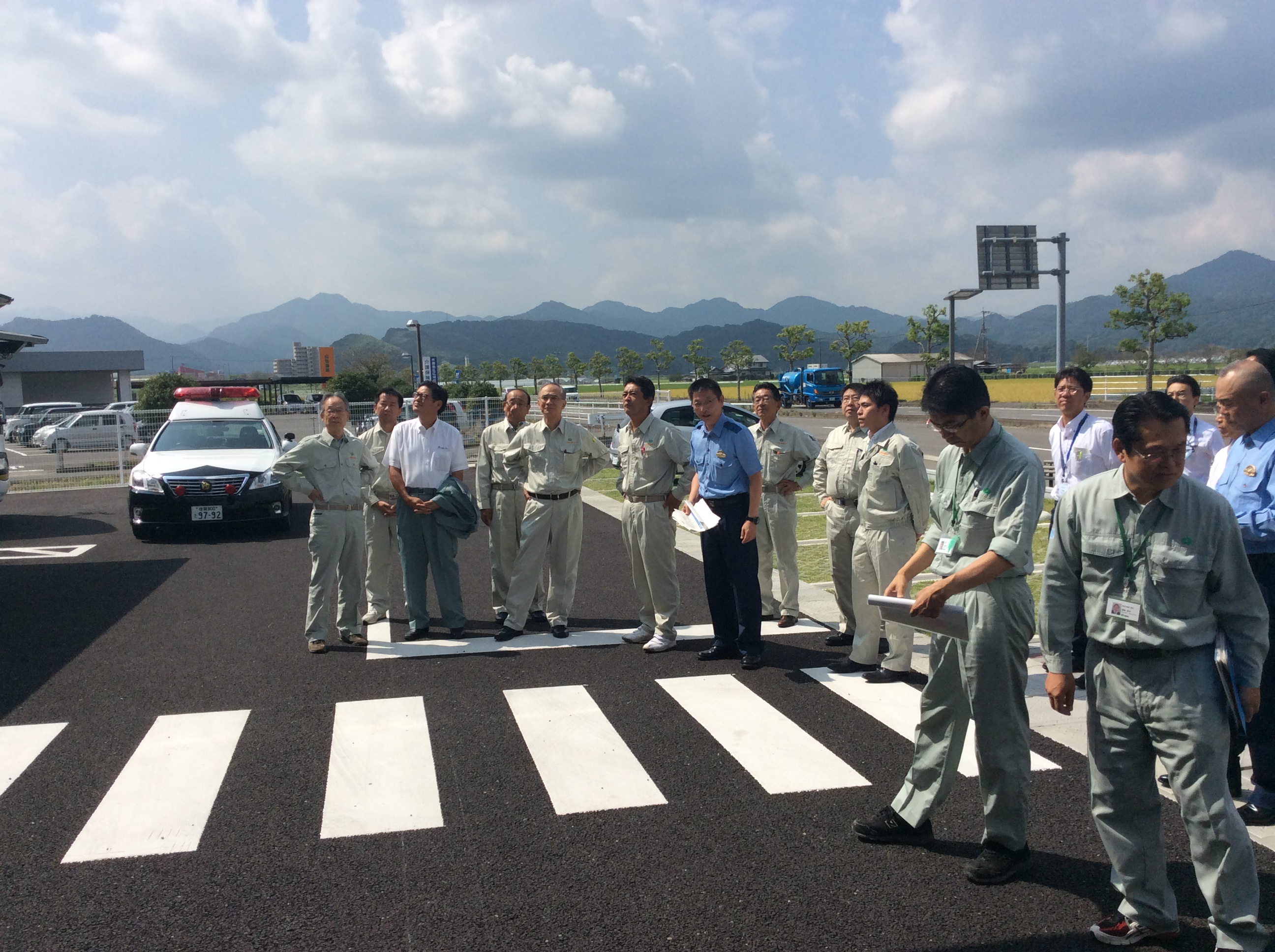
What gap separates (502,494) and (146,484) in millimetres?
7286

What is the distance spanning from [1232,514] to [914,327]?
83.5 meters

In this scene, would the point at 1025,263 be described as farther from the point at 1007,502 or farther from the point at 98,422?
the point at 98,422

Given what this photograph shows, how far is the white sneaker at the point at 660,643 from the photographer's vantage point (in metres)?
7.29

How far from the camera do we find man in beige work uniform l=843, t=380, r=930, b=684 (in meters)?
6.40

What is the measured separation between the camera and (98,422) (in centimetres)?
3203

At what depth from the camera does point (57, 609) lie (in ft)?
29.9

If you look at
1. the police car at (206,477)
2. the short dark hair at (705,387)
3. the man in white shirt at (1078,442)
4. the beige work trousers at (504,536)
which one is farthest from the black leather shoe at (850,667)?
the police car at (206,477)

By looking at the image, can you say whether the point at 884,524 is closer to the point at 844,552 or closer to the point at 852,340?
the point at 844,552

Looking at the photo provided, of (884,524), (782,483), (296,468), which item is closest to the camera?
(884,524)

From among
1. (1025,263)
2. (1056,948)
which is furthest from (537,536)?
(1025,263)

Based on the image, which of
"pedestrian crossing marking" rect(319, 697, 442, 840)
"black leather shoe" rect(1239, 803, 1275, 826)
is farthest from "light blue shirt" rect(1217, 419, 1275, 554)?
"pedestrian crossing marking" rect(319, 697, 442, 840)

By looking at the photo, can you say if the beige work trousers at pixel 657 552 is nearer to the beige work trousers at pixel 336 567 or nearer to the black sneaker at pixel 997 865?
the beige work trousers at pixel 336 567

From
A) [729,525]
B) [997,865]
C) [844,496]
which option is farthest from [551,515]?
[997,865]

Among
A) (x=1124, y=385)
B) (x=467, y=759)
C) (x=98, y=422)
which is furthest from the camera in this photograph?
(x=1124, y=385)
